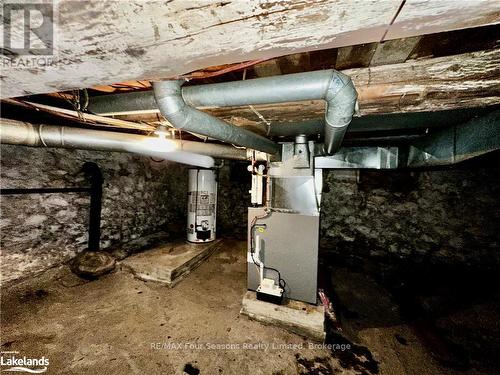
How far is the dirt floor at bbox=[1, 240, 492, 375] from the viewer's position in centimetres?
238

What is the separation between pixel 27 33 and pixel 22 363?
10.6 feet

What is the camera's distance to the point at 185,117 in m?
1.52

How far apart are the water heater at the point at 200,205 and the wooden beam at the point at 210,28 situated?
427 centimetres

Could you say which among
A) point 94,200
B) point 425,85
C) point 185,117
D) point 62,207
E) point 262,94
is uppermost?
point 425,85

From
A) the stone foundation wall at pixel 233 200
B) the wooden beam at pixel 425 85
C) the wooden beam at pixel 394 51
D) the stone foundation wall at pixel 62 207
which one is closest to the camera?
the wooden beam at pixel 394 51

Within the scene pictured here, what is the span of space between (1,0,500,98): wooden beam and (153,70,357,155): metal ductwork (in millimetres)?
298

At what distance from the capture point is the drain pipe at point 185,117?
1370 mm

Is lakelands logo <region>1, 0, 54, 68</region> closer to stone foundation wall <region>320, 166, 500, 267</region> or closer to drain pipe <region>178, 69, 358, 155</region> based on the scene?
drain pipe <region>178, 69, 358, 155</region>

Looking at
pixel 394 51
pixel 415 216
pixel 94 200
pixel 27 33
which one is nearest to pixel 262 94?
pixel 394 51

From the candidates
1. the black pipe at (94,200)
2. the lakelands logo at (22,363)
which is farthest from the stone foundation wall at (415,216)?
the lakelands logo at (22,363)

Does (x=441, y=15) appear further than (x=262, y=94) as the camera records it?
No

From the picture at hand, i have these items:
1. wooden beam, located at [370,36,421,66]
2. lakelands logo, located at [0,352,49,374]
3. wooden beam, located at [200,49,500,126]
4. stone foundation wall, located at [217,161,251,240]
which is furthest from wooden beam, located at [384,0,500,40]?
stone foundation wall, located at [217,161,251,240]

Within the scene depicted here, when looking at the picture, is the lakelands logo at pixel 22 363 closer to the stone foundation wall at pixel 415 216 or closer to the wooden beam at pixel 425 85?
the wooden beam at pixel 425 85

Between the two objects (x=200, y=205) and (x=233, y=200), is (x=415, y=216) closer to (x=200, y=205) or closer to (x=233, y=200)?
(x=233, y=200)
